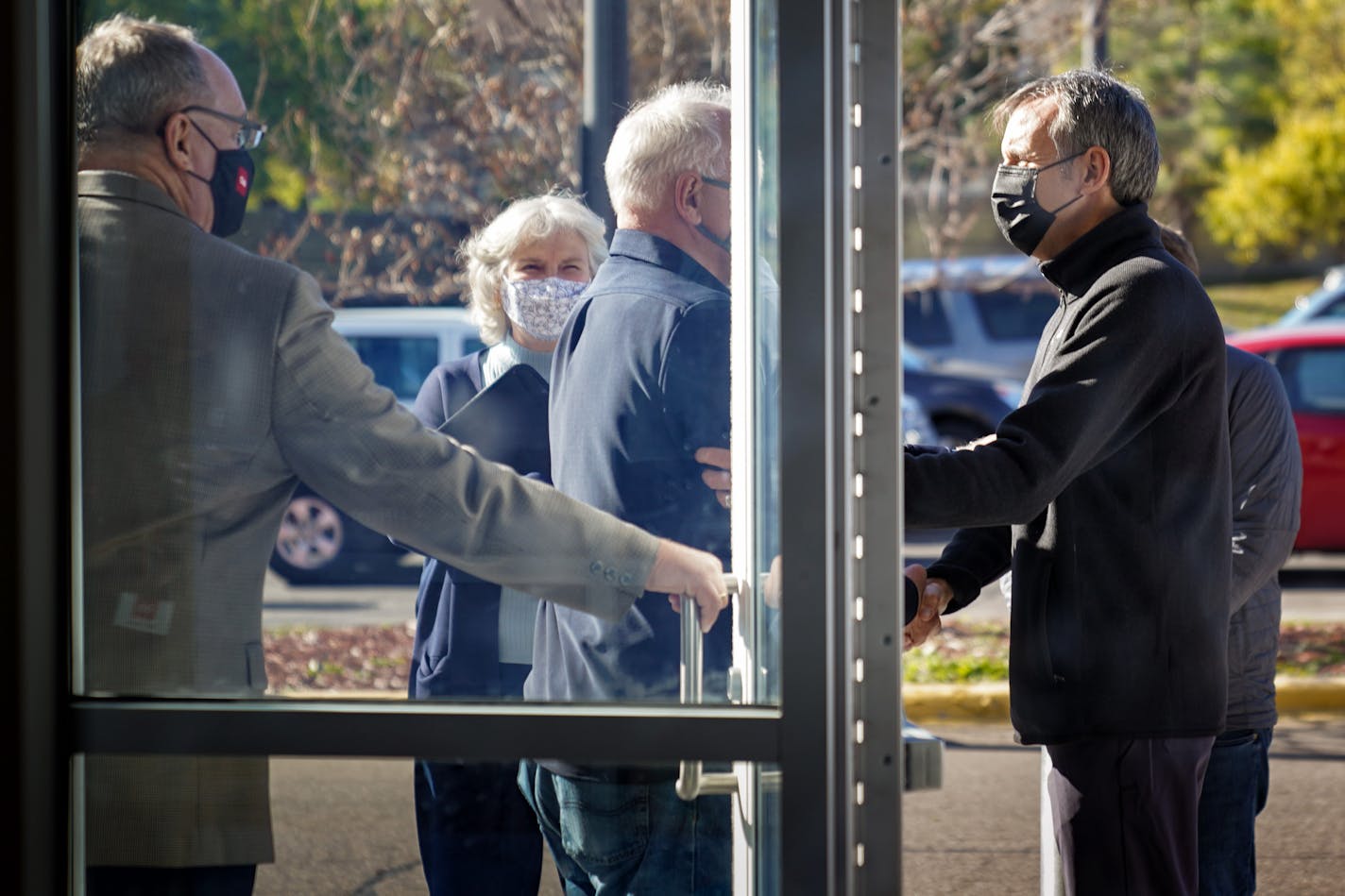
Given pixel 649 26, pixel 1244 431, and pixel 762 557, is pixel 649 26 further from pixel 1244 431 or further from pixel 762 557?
pixel 1244 431

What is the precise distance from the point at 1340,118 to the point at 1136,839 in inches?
665

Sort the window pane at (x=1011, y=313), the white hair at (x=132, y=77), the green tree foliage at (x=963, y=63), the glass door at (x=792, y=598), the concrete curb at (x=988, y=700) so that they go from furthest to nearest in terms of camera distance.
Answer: the window pane at (x=1011, y=313), the green tree foliage at (x=963, y=63), the concrete curb at (x=988, y=700), the white hair at (x=132, y=77), the glass door at (x=792, y=598)

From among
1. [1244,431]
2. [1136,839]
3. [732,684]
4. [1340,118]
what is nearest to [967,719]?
[1244,431]

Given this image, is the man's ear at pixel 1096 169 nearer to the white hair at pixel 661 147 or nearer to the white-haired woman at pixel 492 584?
the white hair at pixel 661 147

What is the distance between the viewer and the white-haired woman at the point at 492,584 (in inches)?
97.1

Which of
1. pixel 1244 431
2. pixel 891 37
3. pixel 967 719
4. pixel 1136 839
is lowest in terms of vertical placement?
pixel 967 719

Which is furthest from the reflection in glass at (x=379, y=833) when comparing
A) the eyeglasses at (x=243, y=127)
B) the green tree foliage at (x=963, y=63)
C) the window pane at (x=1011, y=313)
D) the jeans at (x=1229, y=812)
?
the window pane at (x=1011, y=313)

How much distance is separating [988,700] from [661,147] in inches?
224

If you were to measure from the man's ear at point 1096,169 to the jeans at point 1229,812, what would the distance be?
4.12ft

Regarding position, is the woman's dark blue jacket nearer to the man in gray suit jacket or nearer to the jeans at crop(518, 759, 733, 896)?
the man in gray suit jacket

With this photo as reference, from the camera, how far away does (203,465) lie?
2477 mm

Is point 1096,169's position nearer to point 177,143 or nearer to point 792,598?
point 792,598

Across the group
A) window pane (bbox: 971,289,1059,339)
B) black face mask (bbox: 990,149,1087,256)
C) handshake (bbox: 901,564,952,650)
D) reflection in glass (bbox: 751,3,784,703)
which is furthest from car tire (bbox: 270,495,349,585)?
window pane (bbox: 971,289,1059,339)

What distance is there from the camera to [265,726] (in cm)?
235
